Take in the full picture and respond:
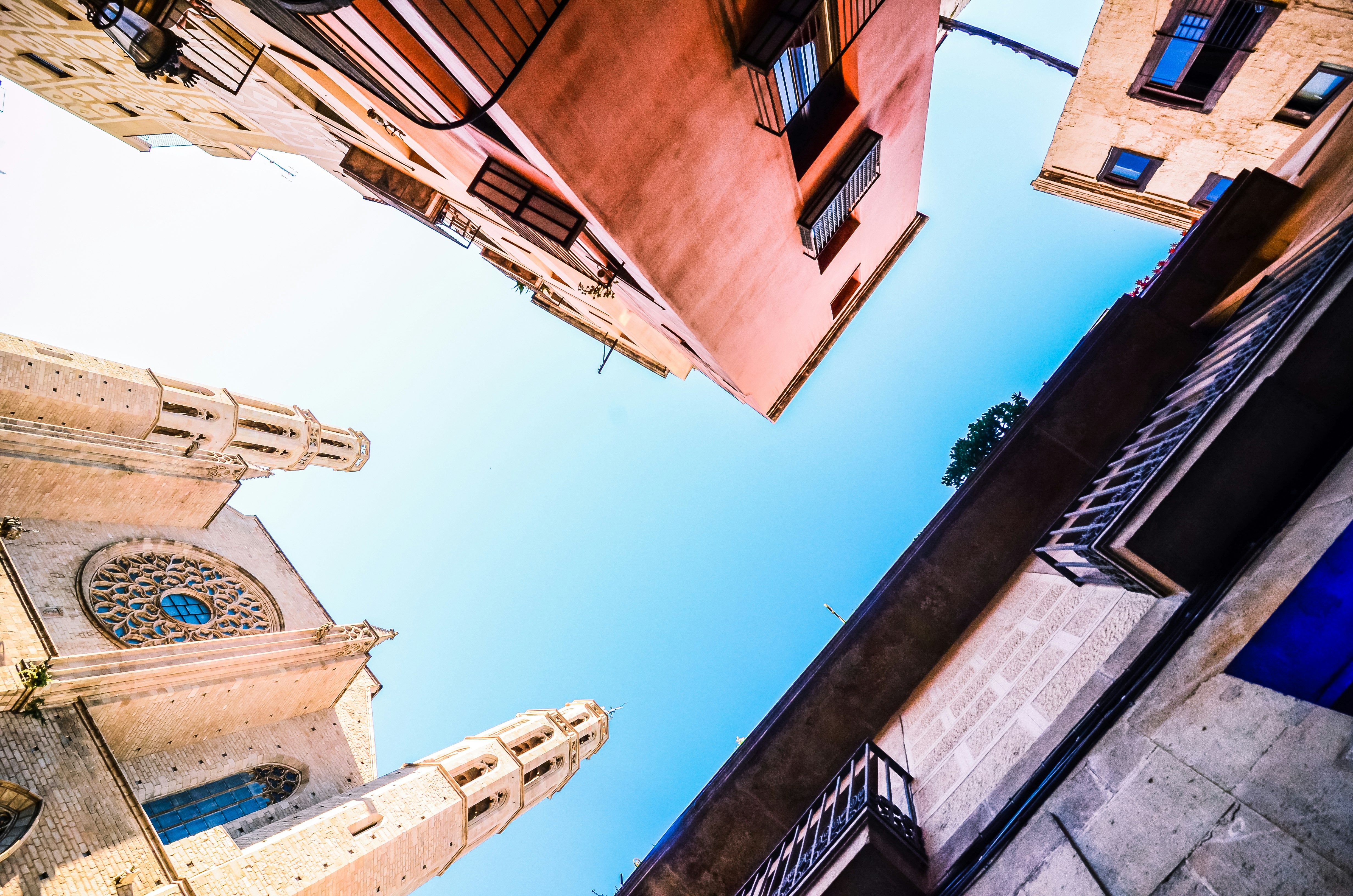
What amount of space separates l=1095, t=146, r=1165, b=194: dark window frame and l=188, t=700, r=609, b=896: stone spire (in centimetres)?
2441

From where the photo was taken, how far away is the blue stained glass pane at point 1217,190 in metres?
12.9

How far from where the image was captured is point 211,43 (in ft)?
28.3

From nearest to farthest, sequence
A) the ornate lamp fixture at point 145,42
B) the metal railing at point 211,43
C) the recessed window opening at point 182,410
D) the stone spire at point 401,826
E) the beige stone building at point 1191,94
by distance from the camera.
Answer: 1. the ornate lamp fixture at point 145,42
2. the metal railing at point 211,43
3. the beige stone building at point 1191,94
4. the stone spire at point 401,826
5. the recessed window opening at point 182,410

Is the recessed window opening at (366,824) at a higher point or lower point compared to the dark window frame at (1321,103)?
lower

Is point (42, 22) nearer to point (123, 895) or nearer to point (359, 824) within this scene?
point (123, 895)

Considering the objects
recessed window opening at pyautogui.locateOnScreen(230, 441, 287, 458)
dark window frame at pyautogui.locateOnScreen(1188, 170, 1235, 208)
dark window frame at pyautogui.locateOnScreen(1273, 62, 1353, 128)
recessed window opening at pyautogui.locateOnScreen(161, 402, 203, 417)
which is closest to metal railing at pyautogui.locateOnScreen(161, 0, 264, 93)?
dark window frame at pyautogui.locateOnScreen(1273, 62, 1353, 128)

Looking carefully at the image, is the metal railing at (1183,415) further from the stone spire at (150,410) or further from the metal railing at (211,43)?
the stone spire at (150,410)

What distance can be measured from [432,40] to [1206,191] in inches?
666

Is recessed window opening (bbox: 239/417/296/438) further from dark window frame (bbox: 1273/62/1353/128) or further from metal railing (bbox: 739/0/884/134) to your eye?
dark window frame (bbox: 1273/62/1353/128)

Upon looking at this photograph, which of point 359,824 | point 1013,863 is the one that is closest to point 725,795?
point 1013,863

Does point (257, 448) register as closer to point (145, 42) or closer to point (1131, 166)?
point (145, 42)

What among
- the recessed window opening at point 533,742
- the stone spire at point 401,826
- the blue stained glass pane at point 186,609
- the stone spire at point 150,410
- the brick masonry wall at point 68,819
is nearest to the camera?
the brick masonry wall at point 68,819

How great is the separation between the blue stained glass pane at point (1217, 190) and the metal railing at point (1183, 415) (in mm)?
9106

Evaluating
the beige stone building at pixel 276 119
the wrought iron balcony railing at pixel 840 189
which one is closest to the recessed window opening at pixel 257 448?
the beige stone building at pixel 276 119
